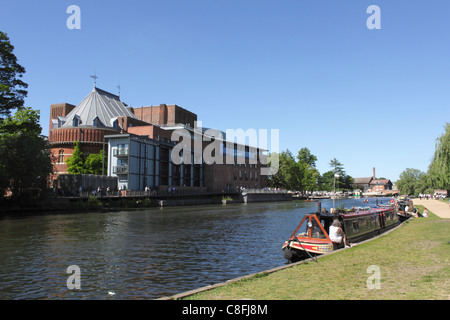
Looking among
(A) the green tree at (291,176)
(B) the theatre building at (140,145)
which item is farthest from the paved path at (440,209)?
(A) the green tree at (291,176)

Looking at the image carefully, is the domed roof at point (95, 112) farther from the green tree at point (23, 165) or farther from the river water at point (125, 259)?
the river water at point (125, 259)

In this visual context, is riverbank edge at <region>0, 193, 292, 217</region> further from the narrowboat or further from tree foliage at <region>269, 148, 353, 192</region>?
tree foliage at <region>269, 148, 353, 192</region>

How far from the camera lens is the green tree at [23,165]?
142ft

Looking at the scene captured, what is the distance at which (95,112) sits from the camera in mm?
96750

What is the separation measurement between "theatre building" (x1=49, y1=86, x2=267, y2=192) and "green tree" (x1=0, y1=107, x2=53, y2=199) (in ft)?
53.1

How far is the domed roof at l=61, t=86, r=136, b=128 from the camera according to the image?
9356 centimetres

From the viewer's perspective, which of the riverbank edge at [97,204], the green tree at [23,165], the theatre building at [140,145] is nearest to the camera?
the green tree at [23,165]

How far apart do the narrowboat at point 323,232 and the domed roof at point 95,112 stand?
83.1 meters

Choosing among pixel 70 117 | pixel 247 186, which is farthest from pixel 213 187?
pixel 70 117
